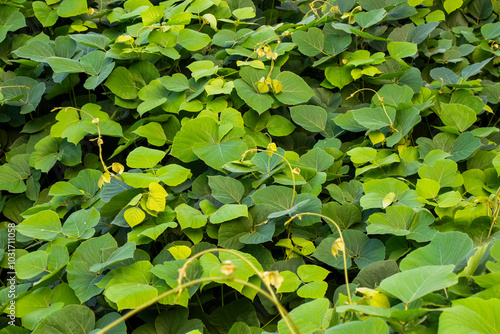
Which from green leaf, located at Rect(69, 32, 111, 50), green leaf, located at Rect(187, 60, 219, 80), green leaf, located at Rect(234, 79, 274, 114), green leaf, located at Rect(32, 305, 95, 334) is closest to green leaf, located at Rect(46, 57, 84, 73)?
green leaf, located at Rect(69, 32, 111, 50)

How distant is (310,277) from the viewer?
1156 mm

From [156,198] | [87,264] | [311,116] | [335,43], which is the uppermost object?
[335,43]

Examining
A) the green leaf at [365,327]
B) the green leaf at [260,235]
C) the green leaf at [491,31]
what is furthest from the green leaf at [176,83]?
the green leaf at [491,31]

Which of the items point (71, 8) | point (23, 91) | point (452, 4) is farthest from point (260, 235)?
point (452, 4)

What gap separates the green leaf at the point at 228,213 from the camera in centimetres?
119

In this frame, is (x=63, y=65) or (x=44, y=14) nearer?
(x=63, y=65)

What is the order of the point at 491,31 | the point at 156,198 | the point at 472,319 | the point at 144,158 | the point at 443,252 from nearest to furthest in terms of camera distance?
the point at 472,319
the point at 443,252
the point at 156,198
the point at 144,158
the point at 491,31

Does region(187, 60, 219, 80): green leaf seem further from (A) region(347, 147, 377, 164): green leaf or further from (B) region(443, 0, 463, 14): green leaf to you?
(B) region(443, 0, 463, 14): green leaf

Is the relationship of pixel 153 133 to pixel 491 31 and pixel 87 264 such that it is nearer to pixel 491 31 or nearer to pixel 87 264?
pixel 87 264

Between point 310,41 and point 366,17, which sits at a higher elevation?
point 366,17

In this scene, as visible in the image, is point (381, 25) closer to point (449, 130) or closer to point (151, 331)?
point (449, 130)

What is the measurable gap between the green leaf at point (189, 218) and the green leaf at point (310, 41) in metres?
0.95

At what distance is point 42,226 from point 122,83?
0.72 m

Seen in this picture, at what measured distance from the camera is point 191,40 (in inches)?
71.6
